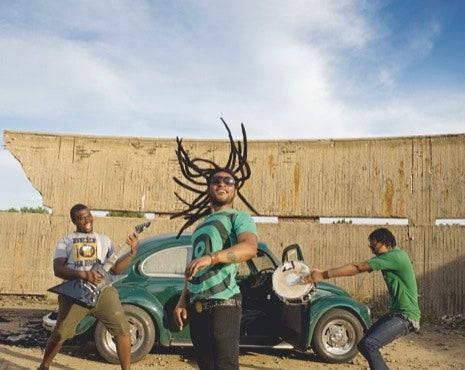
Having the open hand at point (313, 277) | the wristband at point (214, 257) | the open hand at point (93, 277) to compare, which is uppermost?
the wristband at point (214, 257)

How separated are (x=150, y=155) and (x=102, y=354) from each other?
6.98 m

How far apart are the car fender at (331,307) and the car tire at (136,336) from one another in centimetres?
204

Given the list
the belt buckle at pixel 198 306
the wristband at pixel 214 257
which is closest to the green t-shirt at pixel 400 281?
the belt buckle at pixel 198 306

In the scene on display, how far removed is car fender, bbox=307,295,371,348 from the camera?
6.81m

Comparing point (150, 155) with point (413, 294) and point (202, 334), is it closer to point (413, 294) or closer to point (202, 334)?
point (413, 294)

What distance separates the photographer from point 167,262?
688cm

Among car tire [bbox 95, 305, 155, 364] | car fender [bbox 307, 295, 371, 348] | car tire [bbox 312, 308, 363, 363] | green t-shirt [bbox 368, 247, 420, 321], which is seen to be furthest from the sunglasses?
car tire [bbox 312, 308, 363, 363]

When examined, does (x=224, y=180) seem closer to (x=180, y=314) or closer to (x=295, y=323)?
(x=180, y=314)

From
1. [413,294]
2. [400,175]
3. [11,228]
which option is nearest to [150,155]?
[11,228]

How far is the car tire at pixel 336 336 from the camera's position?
6875 mm

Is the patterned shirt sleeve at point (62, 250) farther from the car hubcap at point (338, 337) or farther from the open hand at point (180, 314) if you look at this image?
the car hubcap at point (338, 337)

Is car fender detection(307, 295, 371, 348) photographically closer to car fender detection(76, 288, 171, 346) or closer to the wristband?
car fender detection(76, 288, 171, 346)

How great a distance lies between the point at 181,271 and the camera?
6.82m

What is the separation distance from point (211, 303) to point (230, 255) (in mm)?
366
